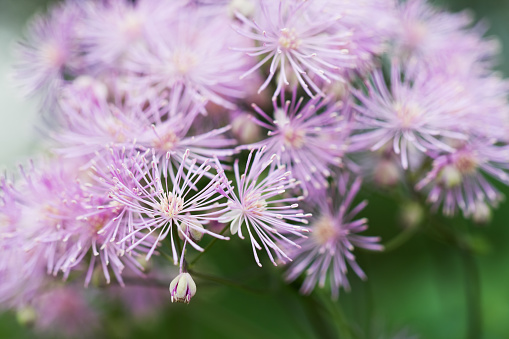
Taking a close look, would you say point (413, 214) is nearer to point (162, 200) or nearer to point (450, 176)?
Result: point (450, 176)

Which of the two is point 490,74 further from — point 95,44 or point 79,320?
point 79,320

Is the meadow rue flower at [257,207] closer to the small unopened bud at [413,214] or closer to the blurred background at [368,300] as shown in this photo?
the blurred background at [368,300]

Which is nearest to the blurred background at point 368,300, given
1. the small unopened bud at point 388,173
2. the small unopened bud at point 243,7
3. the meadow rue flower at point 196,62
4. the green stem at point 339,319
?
the green stem at point 339,319

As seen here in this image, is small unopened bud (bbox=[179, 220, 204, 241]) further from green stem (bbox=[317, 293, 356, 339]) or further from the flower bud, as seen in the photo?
green stem (bbox=[317, 293, 356, 339])

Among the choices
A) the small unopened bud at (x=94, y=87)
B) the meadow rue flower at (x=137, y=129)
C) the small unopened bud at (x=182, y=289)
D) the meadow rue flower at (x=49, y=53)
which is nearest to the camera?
the small unopened bud at (x=182, y=289)

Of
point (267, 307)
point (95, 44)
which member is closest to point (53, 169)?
point (95, 44)
